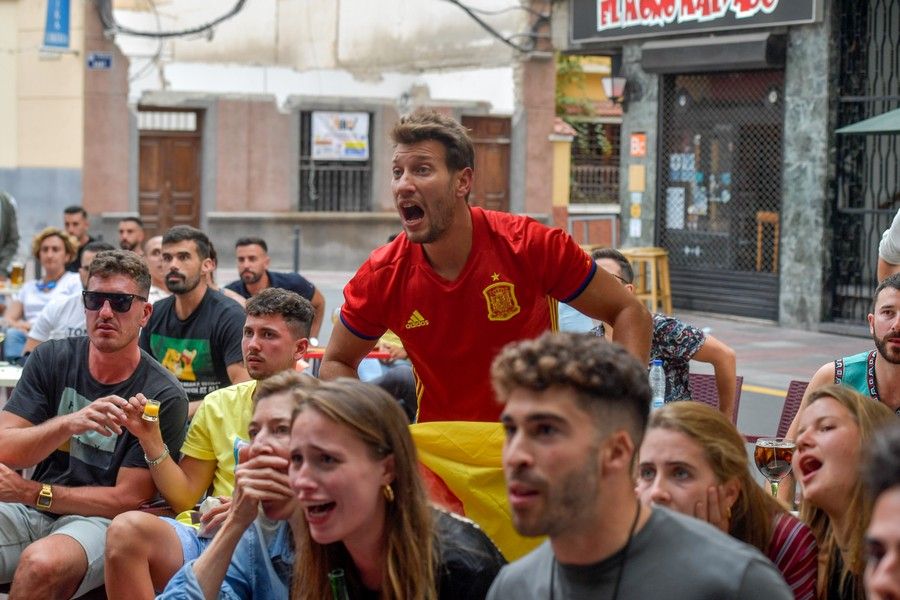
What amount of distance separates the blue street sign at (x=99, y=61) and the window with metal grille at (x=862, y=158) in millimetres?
14518

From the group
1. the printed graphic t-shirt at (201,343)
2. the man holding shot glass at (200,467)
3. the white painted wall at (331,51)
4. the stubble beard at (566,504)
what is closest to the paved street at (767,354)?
the printed graphic t-shirt at (201,343)

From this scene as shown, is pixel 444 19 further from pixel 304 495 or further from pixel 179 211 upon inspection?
pixel 304 495

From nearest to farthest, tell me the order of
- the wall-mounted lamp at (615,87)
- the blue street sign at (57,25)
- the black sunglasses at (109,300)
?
the black sunglasses at (109,300) → the wall-mounted lamp at (615,87) → the blue street sign at (57,25)

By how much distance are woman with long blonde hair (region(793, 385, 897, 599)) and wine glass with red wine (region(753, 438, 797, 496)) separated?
0.60 m

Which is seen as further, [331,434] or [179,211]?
[179,211]

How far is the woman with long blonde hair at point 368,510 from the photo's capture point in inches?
137

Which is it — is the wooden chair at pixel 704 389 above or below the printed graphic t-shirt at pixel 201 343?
below

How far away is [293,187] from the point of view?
28.8m

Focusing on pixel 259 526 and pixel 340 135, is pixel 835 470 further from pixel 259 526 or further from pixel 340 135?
pixel 340 135

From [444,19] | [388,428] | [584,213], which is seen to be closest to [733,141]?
[444,19]

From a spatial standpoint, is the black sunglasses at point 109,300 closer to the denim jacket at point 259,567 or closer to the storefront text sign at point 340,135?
the denim jacket at point 259,567

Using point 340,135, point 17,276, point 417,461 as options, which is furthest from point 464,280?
point 340,135

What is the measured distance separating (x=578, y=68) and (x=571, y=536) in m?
31.1

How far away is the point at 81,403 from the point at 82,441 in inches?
7.1
